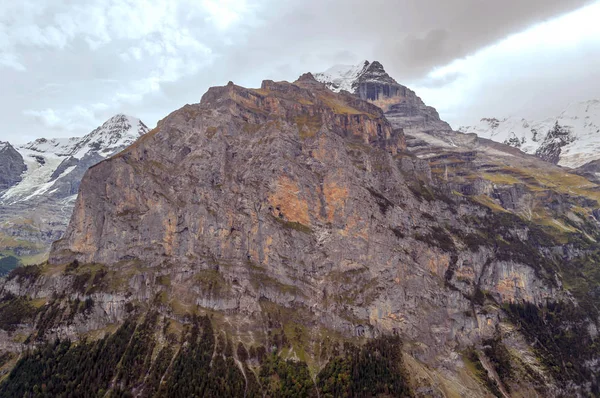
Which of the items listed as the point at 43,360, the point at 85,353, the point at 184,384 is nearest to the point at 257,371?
the point at 184,384

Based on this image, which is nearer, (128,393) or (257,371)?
(128,393)

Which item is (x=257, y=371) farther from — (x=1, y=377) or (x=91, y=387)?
(x=1, y=377)

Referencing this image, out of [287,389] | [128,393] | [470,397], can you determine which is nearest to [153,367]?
[128,393]

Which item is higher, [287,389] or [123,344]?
[123,344]

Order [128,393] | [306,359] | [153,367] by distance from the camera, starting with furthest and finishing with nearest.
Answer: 1. [306,359]
2. [153,367]
3. [128,393]

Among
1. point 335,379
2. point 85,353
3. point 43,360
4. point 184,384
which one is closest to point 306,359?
point 335,379

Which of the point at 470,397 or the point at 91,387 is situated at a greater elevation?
the point at 91,387

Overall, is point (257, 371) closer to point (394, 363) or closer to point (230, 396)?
point (230, 396)

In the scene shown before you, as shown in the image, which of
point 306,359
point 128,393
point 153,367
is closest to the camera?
point 128,393

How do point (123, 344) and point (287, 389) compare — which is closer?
point (287, 389)
